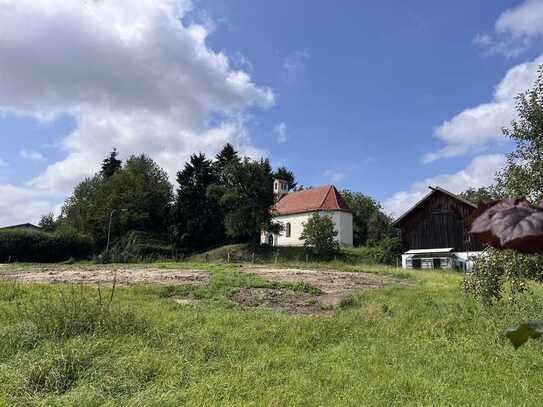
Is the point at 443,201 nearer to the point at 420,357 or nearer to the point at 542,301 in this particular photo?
the point at 542,301

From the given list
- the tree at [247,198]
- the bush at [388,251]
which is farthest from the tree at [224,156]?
the bush at [388,251]

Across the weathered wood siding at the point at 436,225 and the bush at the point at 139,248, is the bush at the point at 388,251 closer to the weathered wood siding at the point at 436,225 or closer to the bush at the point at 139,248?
the weathered wood siding at the point at 436,225

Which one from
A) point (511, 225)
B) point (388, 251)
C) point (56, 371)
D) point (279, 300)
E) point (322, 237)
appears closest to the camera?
point (511, 225)

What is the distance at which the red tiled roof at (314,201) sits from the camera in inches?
1927

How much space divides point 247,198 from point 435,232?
15419 millimetres

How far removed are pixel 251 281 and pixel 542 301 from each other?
7.96 metres

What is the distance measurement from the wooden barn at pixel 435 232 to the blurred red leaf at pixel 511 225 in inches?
1364

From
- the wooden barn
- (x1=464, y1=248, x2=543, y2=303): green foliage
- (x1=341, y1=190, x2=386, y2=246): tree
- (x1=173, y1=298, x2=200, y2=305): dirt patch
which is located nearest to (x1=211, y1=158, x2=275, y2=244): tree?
the wooden barn

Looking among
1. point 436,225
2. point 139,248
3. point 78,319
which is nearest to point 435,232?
point 436,225

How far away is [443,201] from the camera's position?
35344mm

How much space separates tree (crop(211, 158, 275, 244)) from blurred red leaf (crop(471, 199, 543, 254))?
36.7 meters

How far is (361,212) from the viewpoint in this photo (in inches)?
2451

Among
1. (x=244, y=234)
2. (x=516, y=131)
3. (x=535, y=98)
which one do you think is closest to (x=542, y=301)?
(x=516, y=131)

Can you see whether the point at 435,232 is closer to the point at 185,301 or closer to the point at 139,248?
the point at 139,248
